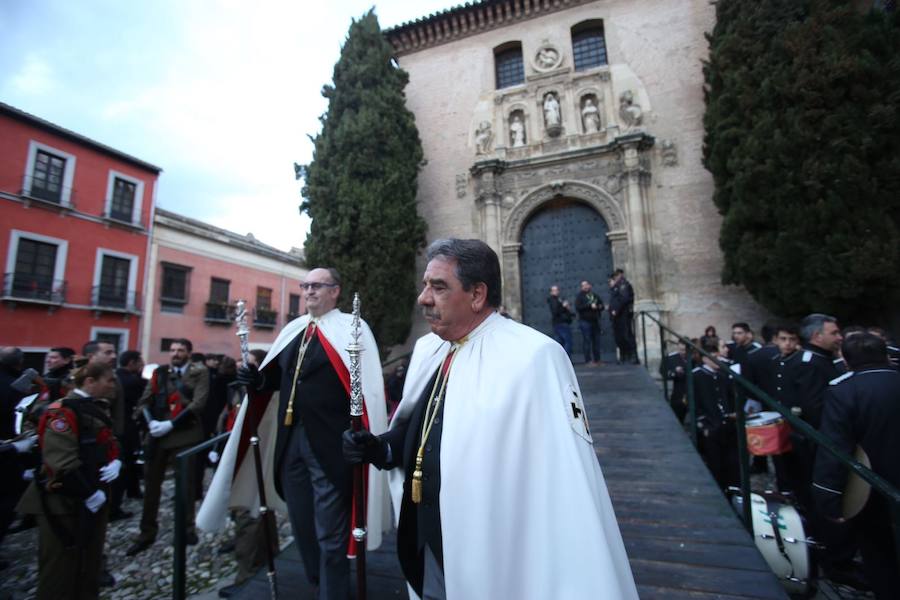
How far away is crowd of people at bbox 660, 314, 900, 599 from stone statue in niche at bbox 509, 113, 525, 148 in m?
8.20

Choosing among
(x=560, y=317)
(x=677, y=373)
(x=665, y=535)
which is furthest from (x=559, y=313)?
(x=665, y=535)

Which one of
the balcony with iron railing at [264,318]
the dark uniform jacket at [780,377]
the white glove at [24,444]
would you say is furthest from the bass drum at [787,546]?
the balcony with iron railing at [264,318]

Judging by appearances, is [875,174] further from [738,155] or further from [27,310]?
[27,310]

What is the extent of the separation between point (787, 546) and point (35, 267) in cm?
2011

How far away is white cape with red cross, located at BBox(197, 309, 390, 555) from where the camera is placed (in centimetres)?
281

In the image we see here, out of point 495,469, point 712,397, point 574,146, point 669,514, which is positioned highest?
point 574,146

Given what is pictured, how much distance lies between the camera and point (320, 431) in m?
2.71

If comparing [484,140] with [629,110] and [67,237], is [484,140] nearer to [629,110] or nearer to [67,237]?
[629,110]

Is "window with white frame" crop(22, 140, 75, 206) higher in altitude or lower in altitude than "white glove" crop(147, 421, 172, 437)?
higher

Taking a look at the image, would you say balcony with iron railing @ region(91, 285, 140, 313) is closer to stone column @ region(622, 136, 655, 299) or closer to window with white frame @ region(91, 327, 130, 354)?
window with white frame @ region(91, 327, 130, 354)

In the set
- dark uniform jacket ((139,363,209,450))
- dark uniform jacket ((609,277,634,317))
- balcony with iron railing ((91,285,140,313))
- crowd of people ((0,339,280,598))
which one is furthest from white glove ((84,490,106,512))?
balcony with iron railing ((91,285,140,313))

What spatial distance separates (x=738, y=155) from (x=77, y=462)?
10609mm

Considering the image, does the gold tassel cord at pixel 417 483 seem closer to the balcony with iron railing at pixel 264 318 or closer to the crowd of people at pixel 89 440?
the crowd of people at pixel 89 440

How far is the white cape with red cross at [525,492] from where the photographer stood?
1321 mm
